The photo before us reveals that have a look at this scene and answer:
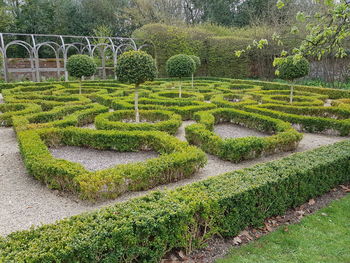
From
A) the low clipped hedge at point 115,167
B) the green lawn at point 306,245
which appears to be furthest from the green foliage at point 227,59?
the green lawn at point 306,245

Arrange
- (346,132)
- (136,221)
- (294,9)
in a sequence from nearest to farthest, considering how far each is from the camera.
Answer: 1. (136,221)
2. (346,132)
3. (294,9)

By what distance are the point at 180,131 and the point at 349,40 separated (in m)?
16.9

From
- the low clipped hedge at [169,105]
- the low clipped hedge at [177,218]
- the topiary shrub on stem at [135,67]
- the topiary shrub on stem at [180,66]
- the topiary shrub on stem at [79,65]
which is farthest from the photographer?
the topiary shrub on stem at [79,65]

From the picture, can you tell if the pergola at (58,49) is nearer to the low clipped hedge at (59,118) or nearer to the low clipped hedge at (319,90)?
the low clipped hedge at (59,118)

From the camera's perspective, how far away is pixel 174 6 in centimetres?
3481

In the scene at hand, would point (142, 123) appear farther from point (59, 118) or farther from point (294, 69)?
point (294, 69)

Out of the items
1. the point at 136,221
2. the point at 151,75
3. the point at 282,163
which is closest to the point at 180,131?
the point at 151,75

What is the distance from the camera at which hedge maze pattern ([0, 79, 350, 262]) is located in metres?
3.06

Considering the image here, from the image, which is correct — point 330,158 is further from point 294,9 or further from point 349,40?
point 294,9

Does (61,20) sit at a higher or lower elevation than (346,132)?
higher

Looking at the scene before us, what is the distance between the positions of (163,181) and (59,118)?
6.04 meters

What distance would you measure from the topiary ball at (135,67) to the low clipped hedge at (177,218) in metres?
5.34

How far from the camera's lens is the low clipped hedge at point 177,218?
2918 millimetres

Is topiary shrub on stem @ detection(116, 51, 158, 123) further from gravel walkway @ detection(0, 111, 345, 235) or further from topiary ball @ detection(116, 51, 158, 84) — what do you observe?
gravel walkway @ detection(0, 111, 345, 235)
